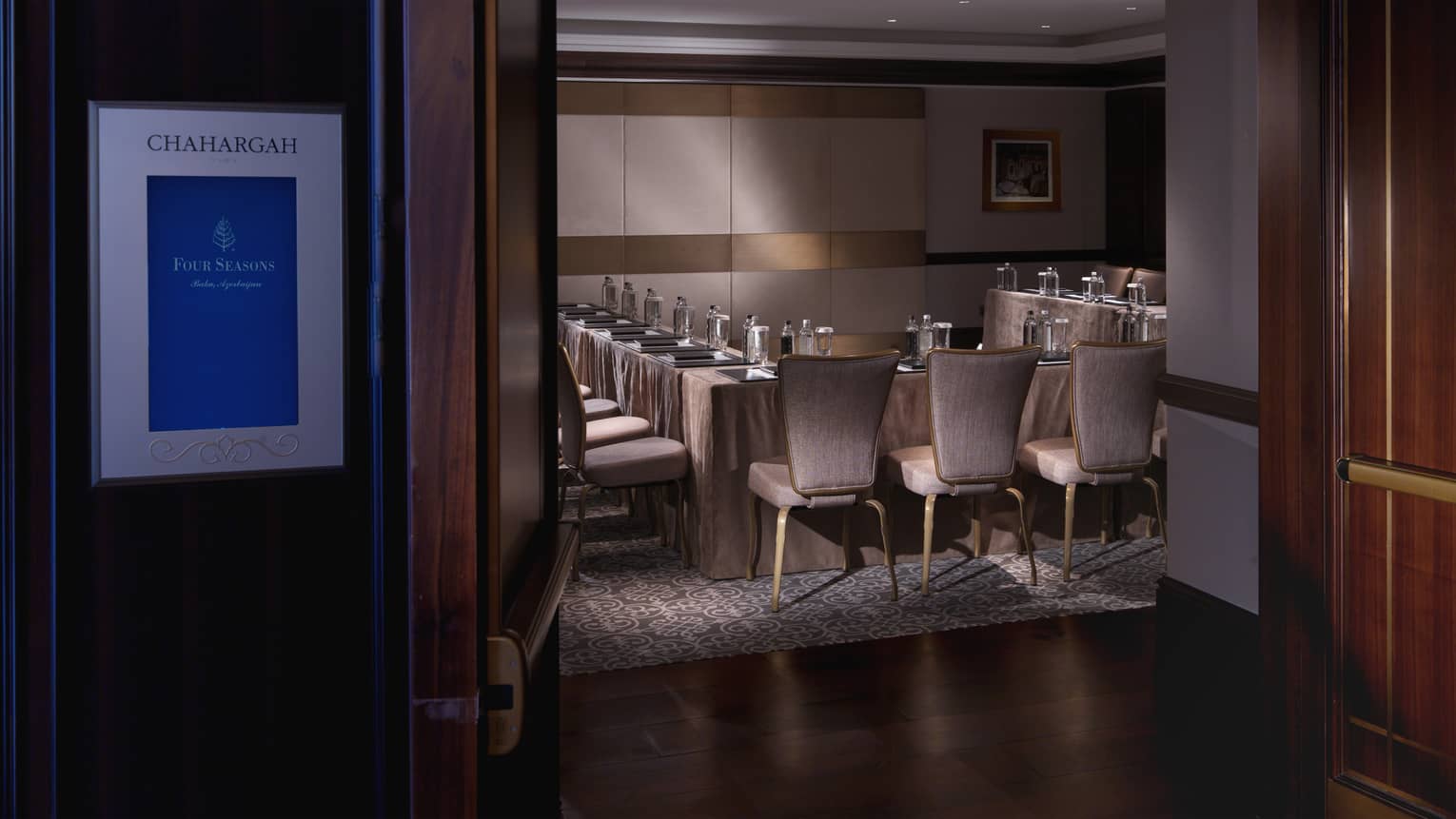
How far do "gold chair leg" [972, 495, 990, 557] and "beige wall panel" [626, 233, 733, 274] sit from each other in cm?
506

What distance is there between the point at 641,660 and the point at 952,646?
3.43 ft

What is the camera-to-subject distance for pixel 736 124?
33.2 ft

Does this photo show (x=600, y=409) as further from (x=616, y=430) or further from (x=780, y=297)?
(x=780, y=297)

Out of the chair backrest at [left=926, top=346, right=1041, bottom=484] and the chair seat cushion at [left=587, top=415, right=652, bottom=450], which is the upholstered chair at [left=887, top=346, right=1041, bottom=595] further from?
the chair seat cushion at [left=587, top=415, right=652, bottom=450]

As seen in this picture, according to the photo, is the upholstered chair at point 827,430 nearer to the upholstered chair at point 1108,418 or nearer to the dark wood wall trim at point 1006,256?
the upholstered chair at point 1108,418

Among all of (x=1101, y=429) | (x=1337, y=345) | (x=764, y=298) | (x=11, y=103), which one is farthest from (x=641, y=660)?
(x=764, y=298)

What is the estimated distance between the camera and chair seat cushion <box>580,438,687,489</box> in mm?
5070

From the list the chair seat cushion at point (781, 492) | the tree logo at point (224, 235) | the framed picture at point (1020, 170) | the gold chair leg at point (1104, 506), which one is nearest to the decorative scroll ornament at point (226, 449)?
the tree logo at point (224, 235)

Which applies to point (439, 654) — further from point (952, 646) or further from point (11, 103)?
point (952, 646)

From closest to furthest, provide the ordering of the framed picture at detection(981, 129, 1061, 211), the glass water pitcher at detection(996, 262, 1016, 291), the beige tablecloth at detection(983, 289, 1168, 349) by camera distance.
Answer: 1. the beige tablecloth at detection(983, 289, 1168, 349)
2. the glass water pitcher at detection(996, 262, 1016, 291)
3. the framed picture at detection(981, 129, 1061, 211)

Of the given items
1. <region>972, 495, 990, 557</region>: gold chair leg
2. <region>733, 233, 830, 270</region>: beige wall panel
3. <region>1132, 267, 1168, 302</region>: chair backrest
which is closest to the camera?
<region>972, 495, 990, 557</region>: gold chair leg

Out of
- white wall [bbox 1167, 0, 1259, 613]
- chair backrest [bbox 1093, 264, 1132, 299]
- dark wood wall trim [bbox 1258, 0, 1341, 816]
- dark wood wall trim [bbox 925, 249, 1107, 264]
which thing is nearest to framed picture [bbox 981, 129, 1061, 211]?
dark wood wall trim [bbox 925, 249, 1107, 264]

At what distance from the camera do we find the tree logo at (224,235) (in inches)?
54.7

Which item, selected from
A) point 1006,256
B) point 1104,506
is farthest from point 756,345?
point 1006,256
